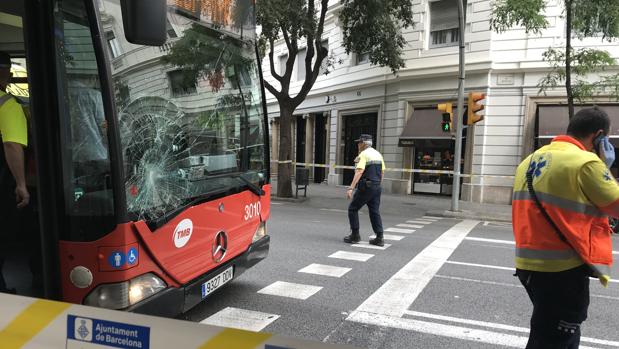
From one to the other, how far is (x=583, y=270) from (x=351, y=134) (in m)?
19.1

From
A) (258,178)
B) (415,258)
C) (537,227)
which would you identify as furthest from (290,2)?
(537,227)

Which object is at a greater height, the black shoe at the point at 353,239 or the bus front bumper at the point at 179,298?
the bus front bumper at the point at 179,298

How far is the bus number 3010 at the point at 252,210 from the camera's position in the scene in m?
4.32

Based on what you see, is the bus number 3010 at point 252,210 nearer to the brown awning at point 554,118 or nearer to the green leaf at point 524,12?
the green leaf at point 524,12

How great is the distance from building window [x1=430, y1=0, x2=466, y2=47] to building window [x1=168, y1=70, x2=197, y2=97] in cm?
1529

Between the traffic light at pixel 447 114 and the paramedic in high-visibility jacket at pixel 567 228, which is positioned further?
the traffic light at pixel 447 114

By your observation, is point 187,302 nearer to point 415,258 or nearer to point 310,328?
point 310,328

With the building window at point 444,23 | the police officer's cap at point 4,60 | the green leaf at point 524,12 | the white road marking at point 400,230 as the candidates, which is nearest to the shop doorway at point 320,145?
the building window at point 444,23

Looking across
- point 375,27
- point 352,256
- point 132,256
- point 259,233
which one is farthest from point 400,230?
point 132,256

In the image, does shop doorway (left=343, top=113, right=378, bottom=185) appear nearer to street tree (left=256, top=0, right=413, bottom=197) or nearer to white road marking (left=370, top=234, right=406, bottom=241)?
street tree (left=256, top=0, right=413, bottom=197)

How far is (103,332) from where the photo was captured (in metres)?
2.12

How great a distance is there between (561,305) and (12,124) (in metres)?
3.48

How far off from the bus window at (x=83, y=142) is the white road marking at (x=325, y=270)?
3636 millimetres

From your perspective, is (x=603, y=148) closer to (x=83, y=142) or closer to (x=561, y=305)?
(x=561, y=305)
